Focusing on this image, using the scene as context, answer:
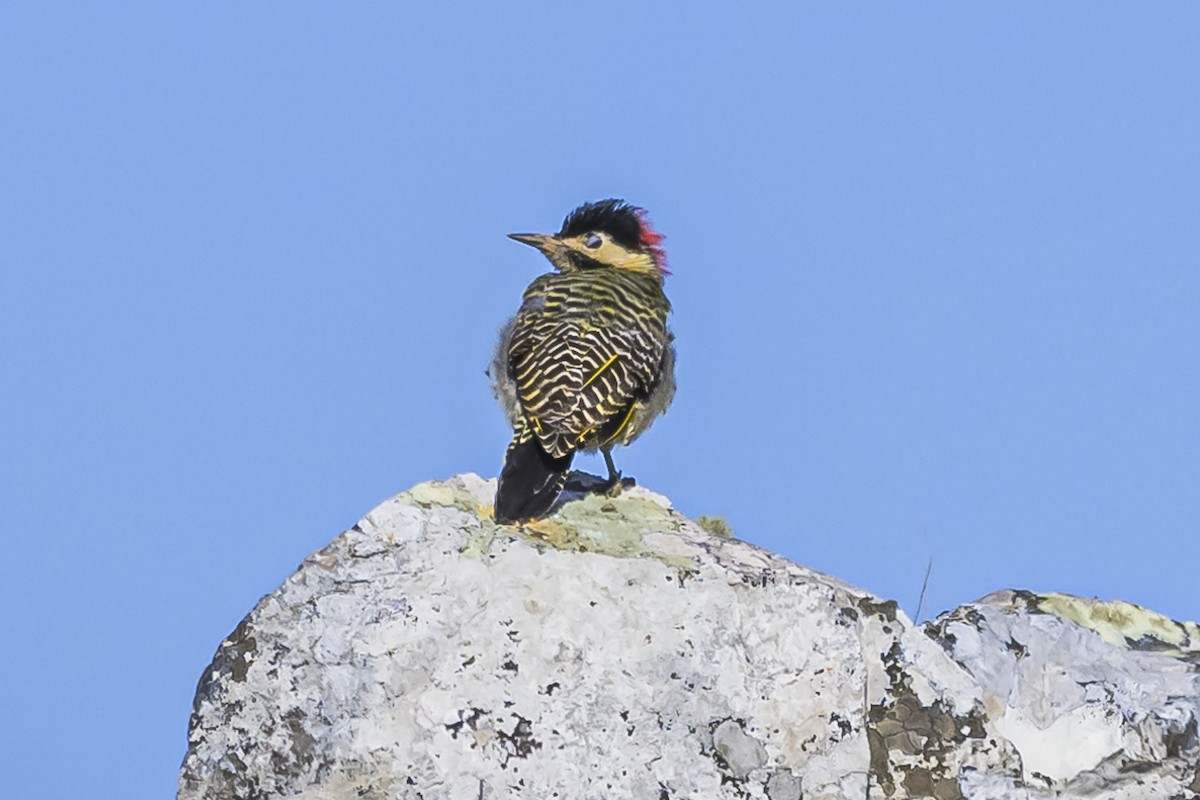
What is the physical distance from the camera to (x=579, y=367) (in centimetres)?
762

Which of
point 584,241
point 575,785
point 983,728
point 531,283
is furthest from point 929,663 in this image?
point 584,241

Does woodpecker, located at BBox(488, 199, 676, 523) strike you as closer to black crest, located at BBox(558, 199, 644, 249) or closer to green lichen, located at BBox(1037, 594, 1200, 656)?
black crest, located at BBox(558, 199, 644, 249)

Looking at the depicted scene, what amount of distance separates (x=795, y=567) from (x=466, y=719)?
127 cm

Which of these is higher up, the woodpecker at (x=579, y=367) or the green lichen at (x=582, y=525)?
the woodpecker at (x=579, y=367)

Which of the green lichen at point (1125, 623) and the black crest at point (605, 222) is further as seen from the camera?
the black crest at point (605, 222)

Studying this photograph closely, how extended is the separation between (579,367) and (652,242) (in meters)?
2.00

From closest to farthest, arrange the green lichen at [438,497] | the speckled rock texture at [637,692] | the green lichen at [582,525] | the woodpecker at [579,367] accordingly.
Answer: the speckled rock texture at [637,692] < the green lichen at [582,525] < the green lichen at [438,497] < the woodpecker at [579,367]

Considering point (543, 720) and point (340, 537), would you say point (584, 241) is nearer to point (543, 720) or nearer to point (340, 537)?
point (340, 537)

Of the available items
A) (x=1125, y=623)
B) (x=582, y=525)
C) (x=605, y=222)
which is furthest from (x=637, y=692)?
(x=605, y=222)

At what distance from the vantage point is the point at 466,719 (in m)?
5.34

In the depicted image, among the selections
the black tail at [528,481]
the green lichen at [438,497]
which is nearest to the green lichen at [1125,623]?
the black tail at [528,481]

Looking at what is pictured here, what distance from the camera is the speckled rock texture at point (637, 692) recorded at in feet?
17.5

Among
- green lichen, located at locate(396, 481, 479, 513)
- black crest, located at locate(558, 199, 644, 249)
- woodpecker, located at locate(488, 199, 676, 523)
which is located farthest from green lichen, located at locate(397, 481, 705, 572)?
black crest, located at locate(558, 199, 644, 249)

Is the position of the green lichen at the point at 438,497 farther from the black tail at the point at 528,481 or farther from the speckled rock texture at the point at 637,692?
the speckled rock texture at the point at 637,692
